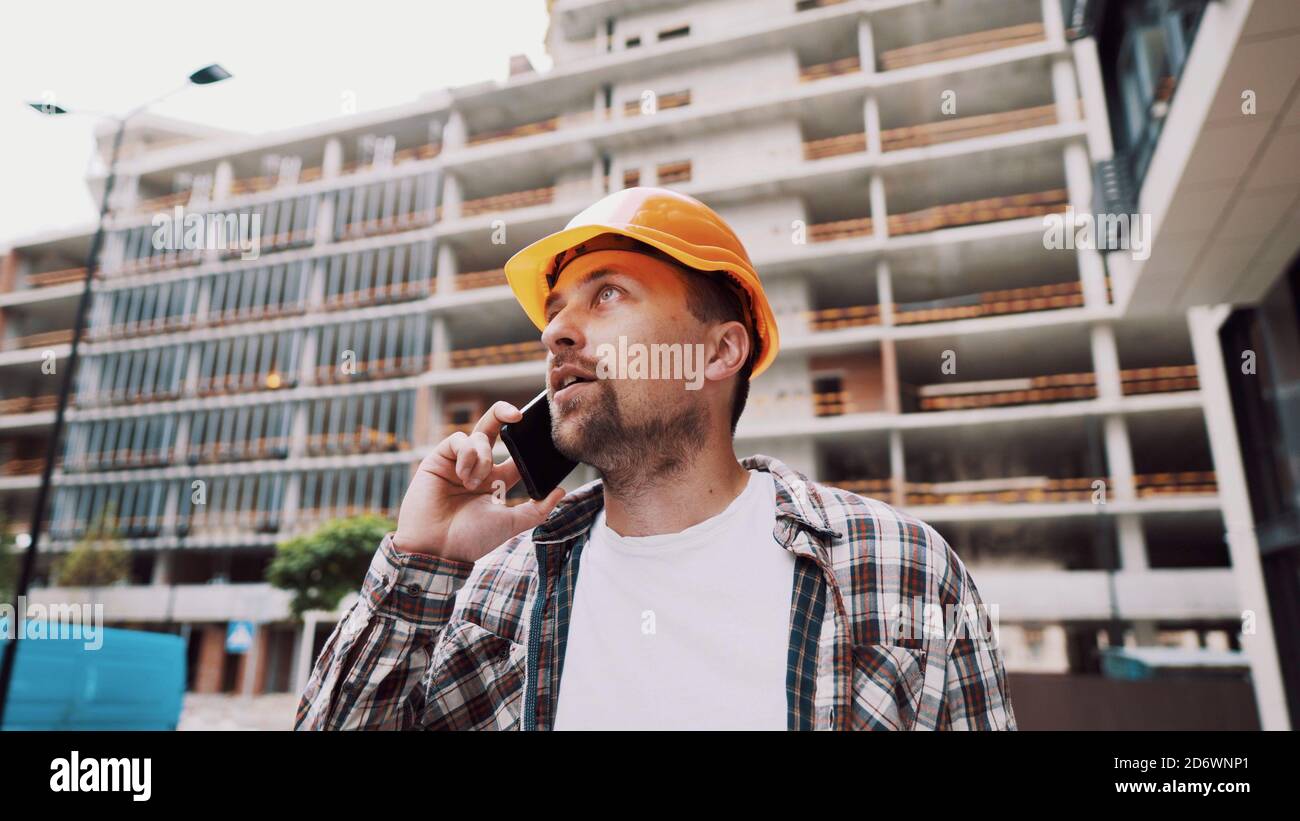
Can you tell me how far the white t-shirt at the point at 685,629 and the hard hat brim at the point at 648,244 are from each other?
45 centimetres

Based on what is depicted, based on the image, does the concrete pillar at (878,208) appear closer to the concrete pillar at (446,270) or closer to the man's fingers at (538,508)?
the concrete pillar at (446,270)

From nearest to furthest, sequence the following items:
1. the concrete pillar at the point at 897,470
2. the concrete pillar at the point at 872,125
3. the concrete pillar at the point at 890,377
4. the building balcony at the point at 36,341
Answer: the concrete pillar at the point at 897,470
the concrete pillar at the point at 890,377
the concrete pillar at the point at 872,125
the building balcony at the point at 36,341

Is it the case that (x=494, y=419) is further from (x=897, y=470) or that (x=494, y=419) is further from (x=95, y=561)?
(x=95, y=561)

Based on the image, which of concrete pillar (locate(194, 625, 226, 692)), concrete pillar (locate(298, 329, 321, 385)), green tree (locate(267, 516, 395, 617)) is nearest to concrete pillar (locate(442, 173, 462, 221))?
concrete pillar (locate(298, 329, 321, 385))

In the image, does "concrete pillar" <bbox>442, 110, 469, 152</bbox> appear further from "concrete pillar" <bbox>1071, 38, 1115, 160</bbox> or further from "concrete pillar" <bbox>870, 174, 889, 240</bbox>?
"concrete pillar" <bbox>1071, 38, 1115, 160</bbox>

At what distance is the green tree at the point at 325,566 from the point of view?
76.9 ft

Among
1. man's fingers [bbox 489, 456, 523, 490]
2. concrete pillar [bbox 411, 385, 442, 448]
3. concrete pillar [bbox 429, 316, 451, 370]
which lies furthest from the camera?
concrete pillar [bbox 429, 316, 451, 370]

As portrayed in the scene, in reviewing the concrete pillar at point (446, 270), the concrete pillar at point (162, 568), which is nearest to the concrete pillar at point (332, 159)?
the concrete pillar at point (446, 270)

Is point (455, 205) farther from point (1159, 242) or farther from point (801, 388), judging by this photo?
point (1159, 242)

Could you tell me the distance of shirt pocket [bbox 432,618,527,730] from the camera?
1.62 meters

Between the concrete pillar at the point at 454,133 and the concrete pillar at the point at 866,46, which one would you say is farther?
the concrete pillar at the point at 454,133

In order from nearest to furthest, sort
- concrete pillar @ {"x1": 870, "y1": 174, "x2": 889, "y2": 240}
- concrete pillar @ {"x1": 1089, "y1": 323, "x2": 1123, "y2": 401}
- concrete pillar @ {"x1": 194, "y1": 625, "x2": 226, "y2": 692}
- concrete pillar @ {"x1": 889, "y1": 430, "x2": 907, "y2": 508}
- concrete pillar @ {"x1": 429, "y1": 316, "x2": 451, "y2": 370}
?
1. concrete pillar @ {"x1": 1089, "y1": 323, "x2": 1123, "y2": 401}
2. concrete pillar @ {"x1": 889, "y1": 430, "x2": 907, "y2": 508}
3. concrete pillar @ {"x1": 870, "y1": 174, "x2": 889, "y2": 240}
4. concrete pillar @ {"x1": 429, "y1": 316, "x2": 451, "y2": 370}
5. concrete pillar @ {"x1": 194, "y1": 625, "x2": 226, "y2": 692}
